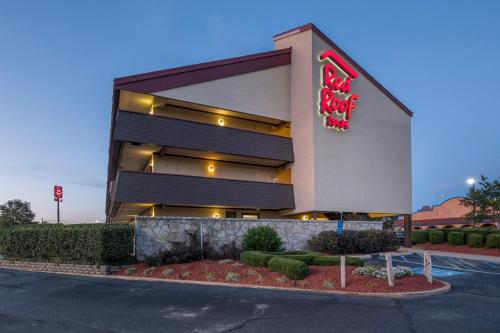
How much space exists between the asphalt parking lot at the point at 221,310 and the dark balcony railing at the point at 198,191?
824 cm

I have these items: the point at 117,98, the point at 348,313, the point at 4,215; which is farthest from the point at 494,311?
the point at 4,215

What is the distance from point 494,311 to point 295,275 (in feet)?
18.7

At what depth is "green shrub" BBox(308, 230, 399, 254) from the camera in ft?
71.1

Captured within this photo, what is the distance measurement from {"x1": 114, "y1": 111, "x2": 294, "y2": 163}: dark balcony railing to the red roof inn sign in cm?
350

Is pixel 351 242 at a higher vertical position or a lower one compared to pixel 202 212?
lower

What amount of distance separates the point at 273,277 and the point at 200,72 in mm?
15471

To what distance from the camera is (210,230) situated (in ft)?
63.6

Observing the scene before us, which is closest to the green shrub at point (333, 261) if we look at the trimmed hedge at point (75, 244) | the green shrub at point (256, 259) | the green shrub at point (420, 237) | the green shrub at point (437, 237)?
the green shrub at point (256, 259)

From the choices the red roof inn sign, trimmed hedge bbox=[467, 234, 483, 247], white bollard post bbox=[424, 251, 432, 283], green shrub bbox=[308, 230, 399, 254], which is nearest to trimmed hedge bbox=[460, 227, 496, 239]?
trimmed hedge bbox=[467, 234, 483, 247]

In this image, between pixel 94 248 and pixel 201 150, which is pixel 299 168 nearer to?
pixel 201 150

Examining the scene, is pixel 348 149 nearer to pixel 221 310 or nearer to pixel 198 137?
pixel 198 137

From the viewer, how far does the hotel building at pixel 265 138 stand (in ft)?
74.4

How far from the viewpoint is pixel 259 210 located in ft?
91.0

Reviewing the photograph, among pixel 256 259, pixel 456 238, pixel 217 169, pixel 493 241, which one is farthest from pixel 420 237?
pixel 256 259
